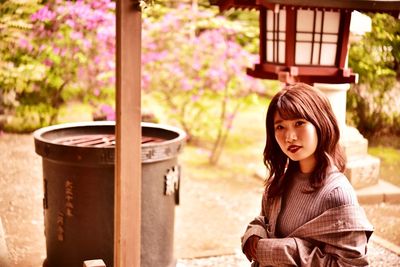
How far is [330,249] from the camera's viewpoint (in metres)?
2.48

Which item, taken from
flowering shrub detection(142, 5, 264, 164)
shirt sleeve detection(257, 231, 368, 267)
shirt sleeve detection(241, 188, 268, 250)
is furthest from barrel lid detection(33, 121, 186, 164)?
flowering shrub detection(142, 5, 264, 164)

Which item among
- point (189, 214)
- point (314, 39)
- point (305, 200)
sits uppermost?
point (314, 39)

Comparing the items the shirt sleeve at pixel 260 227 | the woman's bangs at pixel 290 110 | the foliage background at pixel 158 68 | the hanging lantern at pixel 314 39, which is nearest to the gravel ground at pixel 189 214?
the foliage background at pixel 158 68

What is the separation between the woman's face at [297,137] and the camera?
2609mm

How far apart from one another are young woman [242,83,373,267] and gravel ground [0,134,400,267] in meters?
2.88

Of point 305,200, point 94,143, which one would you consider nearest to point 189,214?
point 94,143

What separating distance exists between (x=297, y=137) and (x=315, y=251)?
0.55m

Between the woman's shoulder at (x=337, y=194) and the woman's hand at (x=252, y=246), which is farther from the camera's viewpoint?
the woman's hand at (x=252, y=246)

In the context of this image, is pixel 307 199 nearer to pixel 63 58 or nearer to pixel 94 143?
pixel 94 143

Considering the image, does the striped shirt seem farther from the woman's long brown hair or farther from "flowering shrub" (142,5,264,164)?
"flowering shrub" (142,5,264,164)

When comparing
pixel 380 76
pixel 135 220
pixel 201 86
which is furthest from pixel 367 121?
pixel 135 220

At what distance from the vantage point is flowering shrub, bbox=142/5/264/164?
372 inches

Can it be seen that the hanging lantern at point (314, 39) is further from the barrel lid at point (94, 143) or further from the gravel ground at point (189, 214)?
the gravel ground at point (189, 214)

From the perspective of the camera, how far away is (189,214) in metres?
7.42
